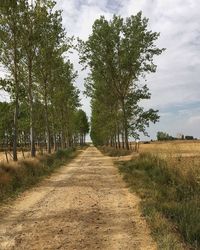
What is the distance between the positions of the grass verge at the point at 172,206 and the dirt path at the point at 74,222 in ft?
1.12

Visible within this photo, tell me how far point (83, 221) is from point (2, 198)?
5105 millimetres

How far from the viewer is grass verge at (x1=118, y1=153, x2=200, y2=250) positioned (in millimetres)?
8047

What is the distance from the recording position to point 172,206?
1091cm

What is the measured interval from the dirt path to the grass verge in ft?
1.12

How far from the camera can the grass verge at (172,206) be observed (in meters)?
8.05

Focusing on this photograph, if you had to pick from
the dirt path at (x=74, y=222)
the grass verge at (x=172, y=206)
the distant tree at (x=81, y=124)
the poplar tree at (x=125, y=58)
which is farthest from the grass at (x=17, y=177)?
the distant tree at (x=81, y=124)


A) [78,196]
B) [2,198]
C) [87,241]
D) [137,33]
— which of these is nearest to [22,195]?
[2,198]

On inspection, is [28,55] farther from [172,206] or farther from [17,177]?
[172,206]

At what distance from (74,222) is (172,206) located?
2685mm

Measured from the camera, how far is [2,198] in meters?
14.4

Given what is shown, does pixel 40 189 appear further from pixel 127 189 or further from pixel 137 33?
Result: pixel 137 33

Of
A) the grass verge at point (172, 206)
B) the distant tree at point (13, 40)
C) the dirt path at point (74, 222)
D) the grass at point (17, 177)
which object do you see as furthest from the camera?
the distant tree at point (13, 40)

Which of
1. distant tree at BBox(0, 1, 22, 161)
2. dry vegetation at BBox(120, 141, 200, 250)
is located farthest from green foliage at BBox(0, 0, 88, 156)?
dry vegetation at BBox(120, 141, 200, 250)

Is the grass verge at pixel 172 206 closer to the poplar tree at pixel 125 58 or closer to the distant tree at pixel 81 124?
the poplar tree at pixel 125 58
